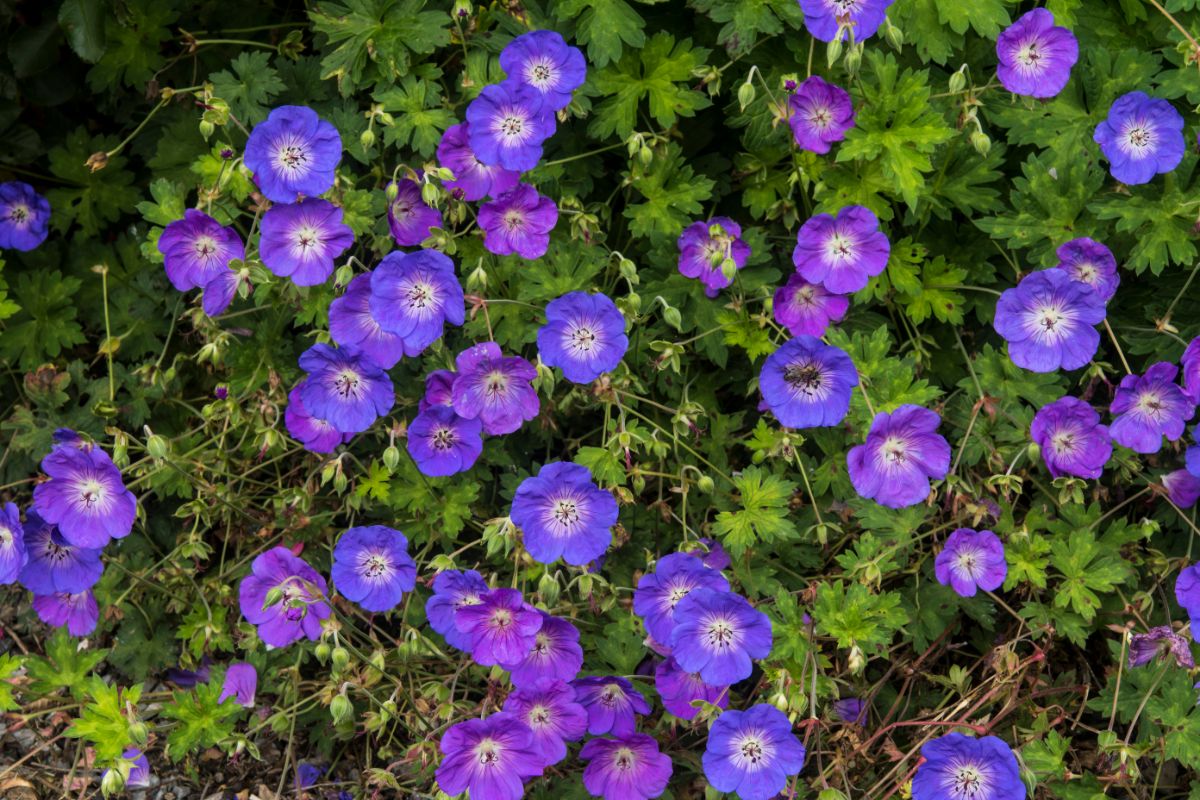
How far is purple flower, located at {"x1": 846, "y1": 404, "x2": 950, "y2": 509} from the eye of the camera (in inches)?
97.9

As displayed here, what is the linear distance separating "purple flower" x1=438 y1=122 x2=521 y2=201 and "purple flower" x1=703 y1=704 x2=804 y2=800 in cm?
117

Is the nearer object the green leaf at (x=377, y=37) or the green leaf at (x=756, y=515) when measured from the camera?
the green leaf at (x=756, y=515)

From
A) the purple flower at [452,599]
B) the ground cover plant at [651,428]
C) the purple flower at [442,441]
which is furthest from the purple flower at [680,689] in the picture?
the purple flower at [442,441]

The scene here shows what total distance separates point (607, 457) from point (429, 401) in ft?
1.23

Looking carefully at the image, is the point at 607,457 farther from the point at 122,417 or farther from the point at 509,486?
the point at 122,417

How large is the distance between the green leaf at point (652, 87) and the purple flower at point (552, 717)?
119 cm

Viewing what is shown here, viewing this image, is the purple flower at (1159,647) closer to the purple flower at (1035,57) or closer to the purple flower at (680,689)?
the purple flower at (680,689)

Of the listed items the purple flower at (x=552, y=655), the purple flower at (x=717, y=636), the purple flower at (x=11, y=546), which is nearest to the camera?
the purple flower at (x=717, y=636)

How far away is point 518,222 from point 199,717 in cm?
119

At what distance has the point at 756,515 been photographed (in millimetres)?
2648

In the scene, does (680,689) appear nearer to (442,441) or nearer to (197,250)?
(442,441)

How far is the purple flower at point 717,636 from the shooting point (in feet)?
7.64

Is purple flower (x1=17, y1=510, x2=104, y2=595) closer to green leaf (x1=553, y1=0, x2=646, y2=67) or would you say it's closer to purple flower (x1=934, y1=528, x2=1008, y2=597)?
green leaf (x1=553, y1=0, x2=646, y2=67)

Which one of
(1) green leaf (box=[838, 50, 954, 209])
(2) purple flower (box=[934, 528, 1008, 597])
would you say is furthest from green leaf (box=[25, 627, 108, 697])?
(1) green leaf (box=[838, 50, 954, 209])
